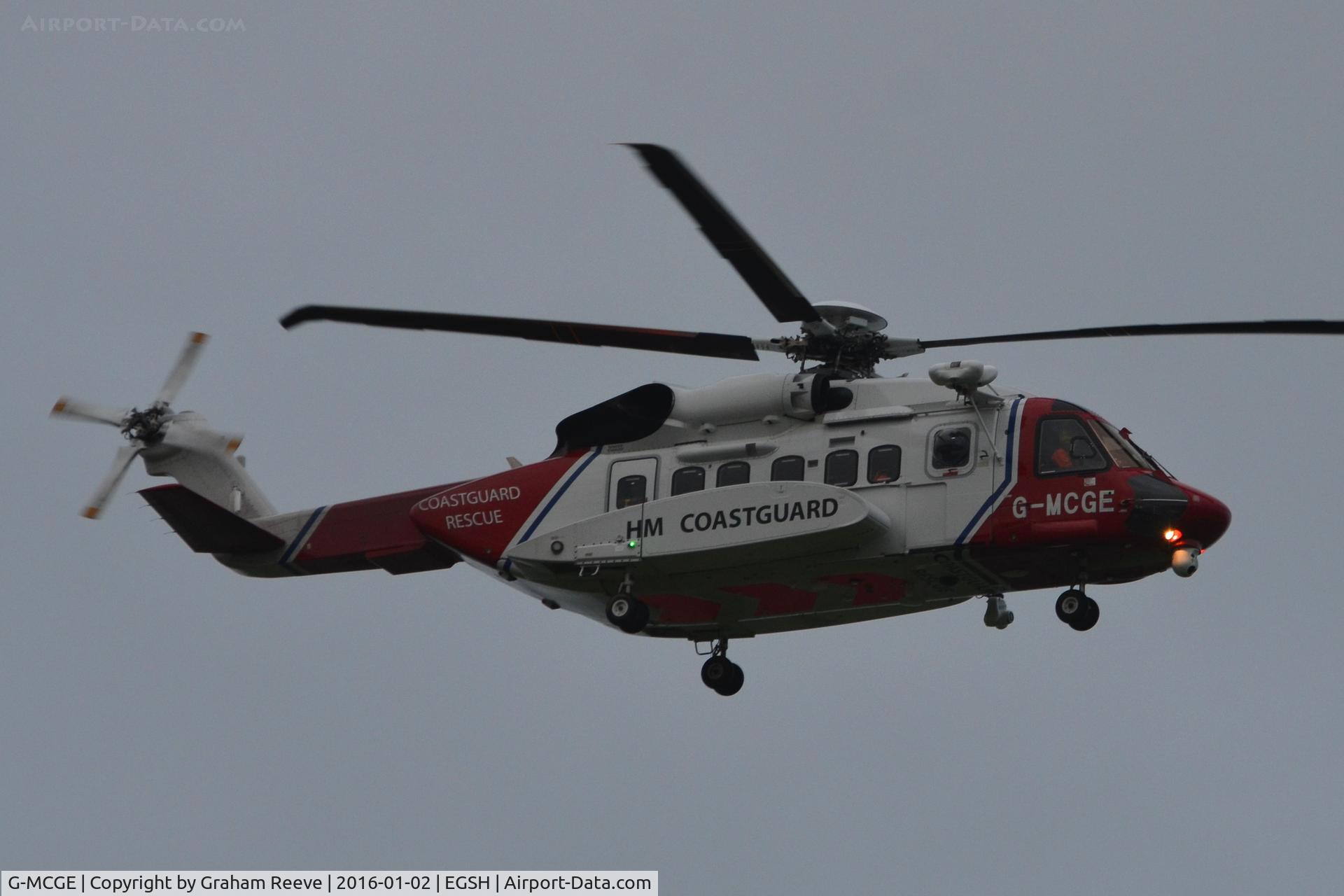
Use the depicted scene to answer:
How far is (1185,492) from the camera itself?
20219mm

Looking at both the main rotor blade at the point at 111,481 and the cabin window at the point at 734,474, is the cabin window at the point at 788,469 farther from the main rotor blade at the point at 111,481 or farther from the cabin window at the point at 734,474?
the main rotor blade at the point at 111,481

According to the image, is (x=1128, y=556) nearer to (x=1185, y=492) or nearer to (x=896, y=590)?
(x=1185, y=492)

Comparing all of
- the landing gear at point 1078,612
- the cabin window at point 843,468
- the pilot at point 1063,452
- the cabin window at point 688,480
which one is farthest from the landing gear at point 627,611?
the pilot at point 1063,452

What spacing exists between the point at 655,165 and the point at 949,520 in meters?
5.61

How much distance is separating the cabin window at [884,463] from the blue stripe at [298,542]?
25.5 feet

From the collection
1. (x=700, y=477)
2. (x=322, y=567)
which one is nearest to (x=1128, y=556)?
(x=700, y=477)

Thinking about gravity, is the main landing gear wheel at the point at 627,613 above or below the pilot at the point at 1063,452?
below

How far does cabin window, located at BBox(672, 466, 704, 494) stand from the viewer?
869 inches

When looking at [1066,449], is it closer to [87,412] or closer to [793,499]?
[793,499]

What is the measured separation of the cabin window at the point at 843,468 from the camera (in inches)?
838

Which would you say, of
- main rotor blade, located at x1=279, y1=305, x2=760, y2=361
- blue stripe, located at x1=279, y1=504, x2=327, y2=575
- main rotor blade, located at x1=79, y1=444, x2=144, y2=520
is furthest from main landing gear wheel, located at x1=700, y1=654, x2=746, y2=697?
main rotor blade, located at x1=79, y1=444, x2=144, y2=520

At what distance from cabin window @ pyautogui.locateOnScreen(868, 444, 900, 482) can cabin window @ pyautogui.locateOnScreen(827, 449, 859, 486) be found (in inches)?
6.6

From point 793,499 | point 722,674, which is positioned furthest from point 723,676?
point 793,499

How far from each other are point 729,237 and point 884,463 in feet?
12.0
